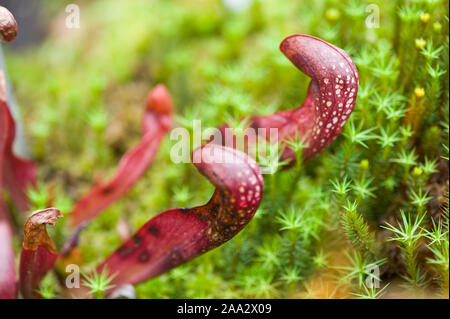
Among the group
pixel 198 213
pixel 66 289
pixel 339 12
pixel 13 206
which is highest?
pixel 339 12

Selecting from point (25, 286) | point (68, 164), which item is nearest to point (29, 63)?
point (68, 164)

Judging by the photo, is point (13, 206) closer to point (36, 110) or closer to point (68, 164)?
point (68, 164)

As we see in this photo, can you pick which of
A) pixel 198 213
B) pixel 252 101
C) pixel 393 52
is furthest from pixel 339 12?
pixel 198 213

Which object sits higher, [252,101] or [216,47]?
[216,47]

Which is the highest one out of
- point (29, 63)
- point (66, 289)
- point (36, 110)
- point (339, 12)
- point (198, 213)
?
point (339, 12)

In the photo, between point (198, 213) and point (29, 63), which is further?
point (29, 63)

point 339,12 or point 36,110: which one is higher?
point 339,12

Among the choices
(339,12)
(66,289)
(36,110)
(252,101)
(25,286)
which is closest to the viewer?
(25,286)
